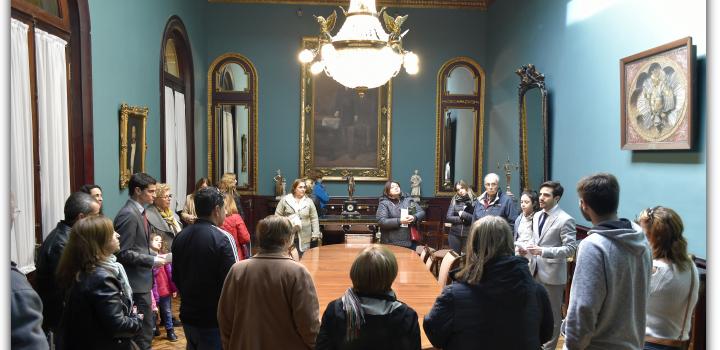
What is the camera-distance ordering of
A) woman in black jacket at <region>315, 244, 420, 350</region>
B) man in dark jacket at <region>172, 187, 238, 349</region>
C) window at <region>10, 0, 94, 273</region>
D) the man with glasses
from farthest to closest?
the man with glasses → window at <region>10, 0, 94, 273</region> → man in dark jacket at <region>172, 187, 238, 349</region> → woman in black jacket at <region>315, 244, 420, 350</region>

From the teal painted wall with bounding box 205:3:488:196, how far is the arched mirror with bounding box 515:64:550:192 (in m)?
3.16

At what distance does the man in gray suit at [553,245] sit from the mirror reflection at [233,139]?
7214 mm

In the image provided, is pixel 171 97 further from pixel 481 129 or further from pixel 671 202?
pixel 671 202

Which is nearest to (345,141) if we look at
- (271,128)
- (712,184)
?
(271,128)

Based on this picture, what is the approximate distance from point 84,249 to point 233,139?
27.5 feet

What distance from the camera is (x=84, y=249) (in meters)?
3.18

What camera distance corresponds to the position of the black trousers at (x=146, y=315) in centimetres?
463

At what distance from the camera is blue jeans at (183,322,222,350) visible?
3852 mm

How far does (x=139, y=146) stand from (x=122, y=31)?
1335 mm

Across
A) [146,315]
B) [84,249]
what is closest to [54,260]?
[84,249]

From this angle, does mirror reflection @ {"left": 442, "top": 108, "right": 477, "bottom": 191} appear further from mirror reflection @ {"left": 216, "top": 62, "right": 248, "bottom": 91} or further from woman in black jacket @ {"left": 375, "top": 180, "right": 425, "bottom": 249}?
woman in black jacket @ {"left": 375, "top": 180, "right": 425, "bottom": 249}

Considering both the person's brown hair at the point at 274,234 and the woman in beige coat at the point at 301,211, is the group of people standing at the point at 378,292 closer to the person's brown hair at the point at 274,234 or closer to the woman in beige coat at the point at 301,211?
the person's brown hair at the point at 274,234

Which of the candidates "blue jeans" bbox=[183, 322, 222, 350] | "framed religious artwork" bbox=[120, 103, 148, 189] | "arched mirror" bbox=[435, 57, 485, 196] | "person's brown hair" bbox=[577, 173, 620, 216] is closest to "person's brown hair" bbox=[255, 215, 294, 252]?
"blue jeans" bbox=[183, 322, 222, 350]

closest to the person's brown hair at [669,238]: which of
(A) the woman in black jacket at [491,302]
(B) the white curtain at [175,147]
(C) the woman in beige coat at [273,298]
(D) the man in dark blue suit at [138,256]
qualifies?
(A) the woman in black jacket at [491,302]
